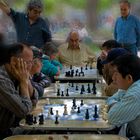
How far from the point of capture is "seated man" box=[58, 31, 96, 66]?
6539 mm

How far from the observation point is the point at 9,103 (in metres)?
2.75

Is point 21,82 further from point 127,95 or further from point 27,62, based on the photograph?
point 127,95

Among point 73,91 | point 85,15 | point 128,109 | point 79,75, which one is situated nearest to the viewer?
point 128,109

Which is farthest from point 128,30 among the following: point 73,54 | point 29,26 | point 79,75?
point 79,75

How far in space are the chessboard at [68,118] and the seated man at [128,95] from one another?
104 mm

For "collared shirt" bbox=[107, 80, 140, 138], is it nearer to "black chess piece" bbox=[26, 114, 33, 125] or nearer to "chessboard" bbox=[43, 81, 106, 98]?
"black chess piece" bbox=[26, 114, 33, 125]

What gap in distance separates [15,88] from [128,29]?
13.7ft

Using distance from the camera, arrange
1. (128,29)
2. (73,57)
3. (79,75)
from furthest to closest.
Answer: (128,29) < (73,57) < (79,75)

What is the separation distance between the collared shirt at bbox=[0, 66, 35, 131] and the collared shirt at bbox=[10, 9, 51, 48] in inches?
117

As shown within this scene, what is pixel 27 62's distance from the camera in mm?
3236

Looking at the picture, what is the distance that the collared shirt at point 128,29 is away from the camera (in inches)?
269

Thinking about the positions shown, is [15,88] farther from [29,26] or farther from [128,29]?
[128,29]

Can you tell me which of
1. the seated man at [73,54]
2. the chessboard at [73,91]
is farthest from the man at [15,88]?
the seated man at [73,54]

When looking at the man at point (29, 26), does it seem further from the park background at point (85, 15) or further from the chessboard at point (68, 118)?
the chessboard at point (68, 118)
